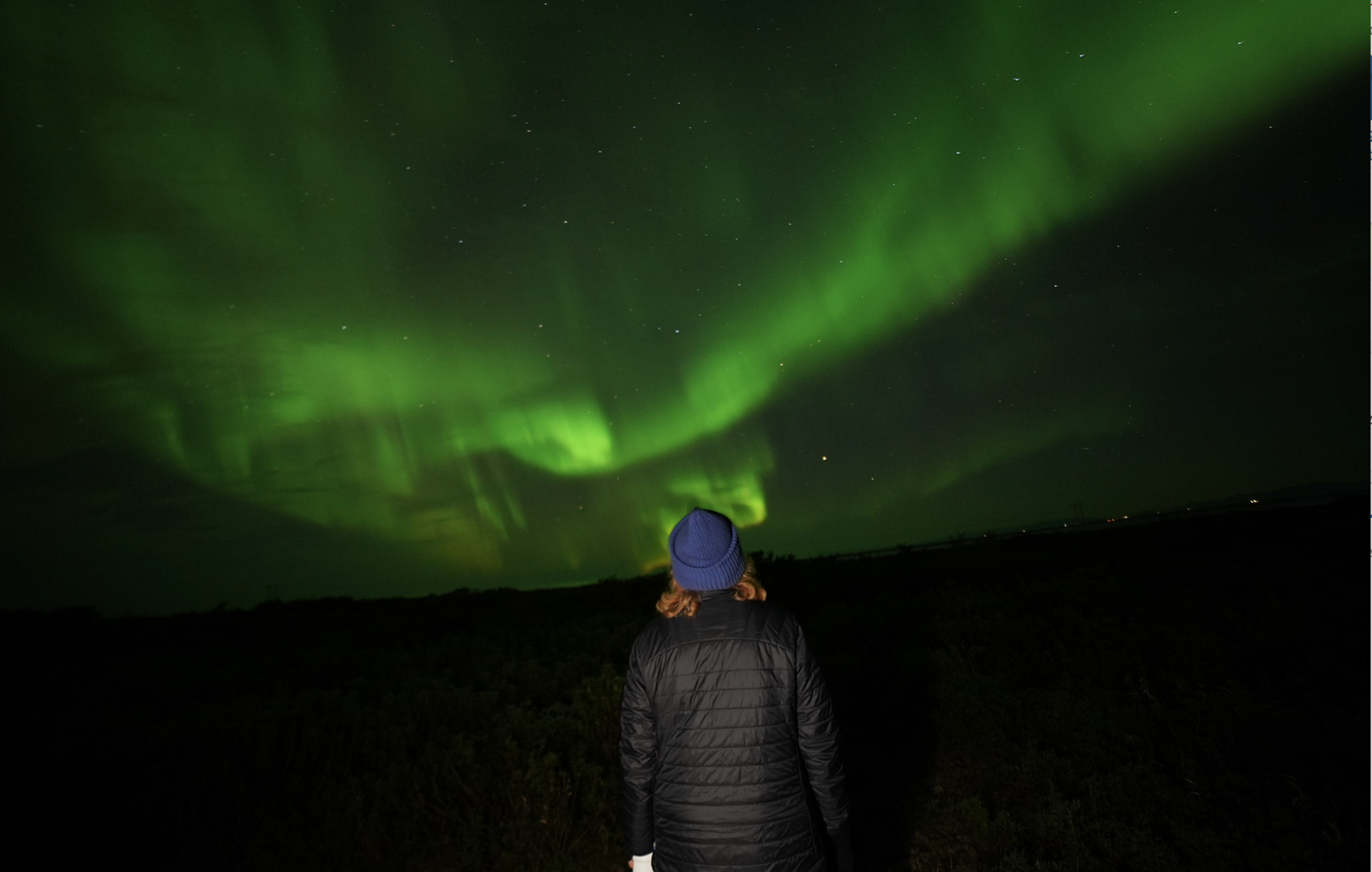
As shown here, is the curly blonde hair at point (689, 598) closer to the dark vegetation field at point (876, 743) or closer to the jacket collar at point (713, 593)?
the jacket collar at point (713, 593)

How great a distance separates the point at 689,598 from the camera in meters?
2.82

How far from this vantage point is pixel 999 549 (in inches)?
889

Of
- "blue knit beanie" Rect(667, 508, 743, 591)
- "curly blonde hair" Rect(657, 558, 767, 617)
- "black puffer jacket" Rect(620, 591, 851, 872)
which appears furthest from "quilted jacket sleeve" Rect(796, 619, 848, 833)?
"blue knit beanie" Rect(667, 508, 743, 591)

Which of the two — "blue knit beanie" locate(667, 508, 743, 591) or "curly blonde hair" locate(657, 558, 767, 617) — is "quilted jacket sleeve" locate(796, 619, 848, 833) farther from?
"blue knit beanie" locate(667, 508, 743, 591)

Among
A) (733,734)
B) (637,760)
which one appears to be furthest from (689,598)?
(637,760)

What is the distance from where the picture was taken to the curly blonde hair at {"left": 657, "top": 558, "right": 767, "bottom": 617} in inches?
110

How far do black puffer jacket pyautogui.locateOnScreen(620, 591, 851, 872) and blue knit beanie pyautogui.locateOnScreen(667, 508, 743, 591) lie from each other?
0.08m

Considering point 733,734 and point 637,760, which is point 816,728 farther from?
point 637,760

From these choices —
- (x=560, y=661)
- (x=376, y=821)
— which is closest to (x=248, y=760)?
(x=376, y=821)

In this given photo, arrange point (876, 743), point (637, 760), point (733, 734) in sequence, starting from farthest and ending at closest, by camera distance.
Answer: point (876, 743), point (637, 760), point (733, 734)

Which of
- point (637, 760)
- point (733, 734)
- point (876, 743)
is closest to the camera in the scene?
point (733, 734)

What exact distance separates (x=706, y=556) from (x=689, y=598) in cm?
22

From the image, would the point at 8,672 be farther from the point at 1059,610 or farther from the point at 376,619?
the point at 1059,610

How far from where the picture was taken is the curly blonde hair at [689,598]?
2.80m
